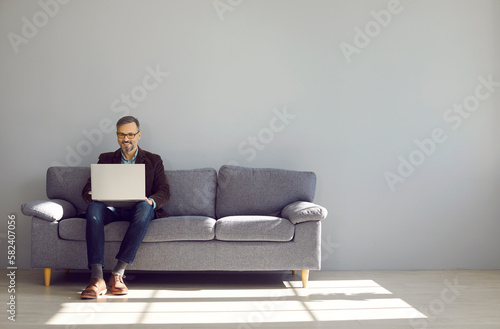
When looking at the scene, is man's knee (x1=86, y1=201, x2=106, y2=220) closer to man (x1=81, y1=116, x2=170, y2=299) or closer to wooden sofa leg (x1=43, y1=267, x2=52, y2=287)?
man (x1=81, y1=116, x2=170, y2=299)

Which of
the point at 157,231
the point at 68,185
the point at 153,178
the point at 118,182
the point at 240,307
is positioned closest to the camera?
the point at 240,307

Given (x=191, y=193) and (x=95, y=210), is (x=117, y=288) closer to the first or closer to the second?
(x=95, y=210)

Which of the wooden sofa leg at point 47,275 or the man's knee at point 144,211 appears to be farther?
the wooden sofa leg at point 47,275

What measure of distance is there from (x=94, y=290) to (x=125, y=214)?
2.35 feet

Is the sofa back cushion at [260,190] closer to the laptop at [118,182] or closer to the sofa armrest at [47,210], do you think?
the laptop at [118,182]

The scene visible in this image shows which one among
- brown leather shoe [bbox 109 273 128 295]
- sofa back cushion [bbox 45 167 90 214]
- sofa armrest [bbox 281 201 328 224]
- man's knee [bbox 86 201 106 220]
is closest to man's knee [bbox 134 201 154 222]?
man's knee [bbox 86 201 106 220]

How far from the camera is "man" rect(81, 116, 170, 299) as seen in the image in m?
3.52

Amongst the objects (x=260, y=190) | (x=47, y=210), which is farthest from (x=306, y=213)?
(x=47, y=210)

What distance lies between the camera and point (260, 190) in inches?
169

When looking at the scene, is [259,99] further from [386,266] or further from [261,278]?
[386,266]

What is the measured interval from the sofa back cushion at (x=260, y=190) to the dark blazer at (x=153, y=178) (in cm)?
50

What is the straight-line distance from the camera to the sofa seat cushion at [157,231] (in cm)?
378

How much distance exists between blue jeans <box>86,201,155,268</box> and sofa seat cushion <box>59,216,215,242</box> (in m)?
0.08

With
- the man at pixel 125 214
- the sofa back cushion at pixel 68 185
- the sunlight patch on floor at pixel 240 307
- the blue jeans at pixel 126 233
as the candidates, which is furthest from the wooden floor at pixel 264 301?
the sofa back cushion at pixel 68 185
